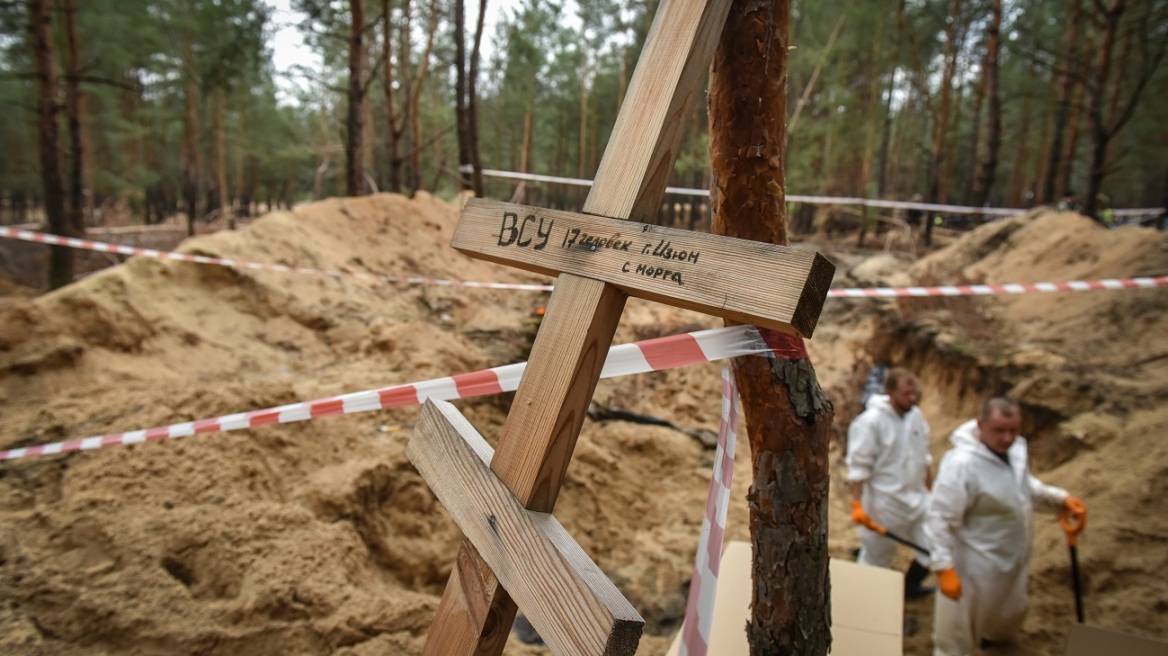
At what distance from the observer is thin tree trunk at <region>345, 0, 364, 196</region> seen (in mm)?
8499

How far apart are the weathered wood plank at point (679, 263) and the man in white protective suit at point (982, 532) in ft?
8.94

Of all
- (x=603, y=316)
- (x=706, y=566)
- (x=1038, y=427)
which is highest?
(x=603, y=316)

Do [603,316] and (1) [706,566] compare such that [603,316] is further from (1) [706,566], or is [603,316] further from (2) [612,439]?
(2) [612,439]

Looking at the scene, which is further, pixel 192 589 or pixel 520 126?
pixel 520 126

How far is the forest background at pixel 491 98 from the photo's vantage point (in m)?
8.88

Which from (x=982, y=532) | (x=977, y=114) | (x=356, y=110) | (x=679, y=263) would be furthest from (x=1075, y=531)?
(x=977, y=114)

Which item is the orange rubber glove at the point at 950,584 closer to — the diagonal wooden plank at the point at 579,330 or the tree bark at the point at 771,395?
the tree bark at the point at 771,395

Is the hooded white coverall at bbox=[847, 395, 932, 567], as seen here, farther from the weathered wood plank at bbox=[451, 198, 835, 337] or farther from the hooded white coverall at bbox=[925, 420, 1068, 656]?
the weathered wood plank at bbox=[451, 198, 835, 337]

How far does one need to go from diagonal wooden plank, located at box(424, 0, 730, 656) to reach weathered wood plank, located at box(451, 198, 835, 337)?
0.15 feet

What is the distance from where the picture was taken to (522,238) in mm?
1162

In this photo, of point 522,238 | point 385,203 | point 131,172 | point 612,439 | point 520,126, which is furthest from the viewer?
point 131,172

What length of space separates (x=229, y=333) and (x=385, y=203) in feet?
12.3

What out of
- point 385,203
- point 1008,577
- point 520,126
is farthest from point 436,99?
point 1008,577

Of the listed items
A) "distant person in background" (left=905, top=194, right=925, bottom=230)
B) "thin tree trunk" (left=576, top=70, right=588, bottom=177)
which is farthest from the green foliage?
"distant person in background" (left=905, top=194, right=925, bottom=230)
